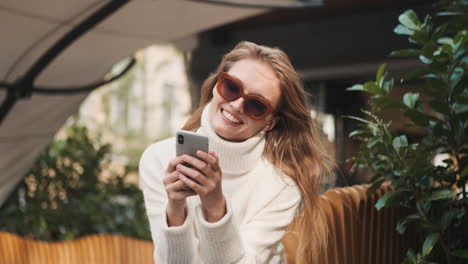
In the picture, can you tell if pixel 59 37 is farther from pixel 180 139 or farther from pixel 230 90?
pixel 180 139

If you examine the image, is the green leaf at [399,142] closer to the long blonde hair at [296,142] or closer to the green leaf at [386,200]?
the green leaf at [386,200]

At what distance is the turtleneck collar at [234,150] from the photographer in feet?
4.36

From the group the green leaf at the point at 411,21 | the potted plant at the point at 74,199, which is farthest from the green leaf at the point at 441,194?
the potted plant at the point at 74,199

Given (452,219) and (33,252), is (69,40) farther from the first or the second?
(452,219)

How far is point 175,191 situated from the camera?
112 centimetres

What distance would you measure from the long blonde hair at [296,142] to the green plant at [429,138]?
1.16 ft

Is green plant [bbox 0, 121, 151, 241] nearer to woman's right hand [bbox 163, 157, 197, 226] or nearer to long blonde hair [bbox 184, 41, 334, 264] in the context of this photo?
long blonde hair [bbox 184, 41, 334, 264]

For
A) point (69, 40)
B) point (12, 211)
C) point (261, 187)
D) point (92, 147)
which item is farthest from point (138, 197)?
point (261, 187)

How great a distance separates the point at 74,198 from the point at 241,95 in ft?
12.2

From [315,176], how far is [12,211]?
335 cm

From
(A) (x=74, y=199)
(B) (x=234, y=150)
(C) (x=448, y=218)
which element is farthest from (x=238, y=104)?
(A) (x=74, y=199)

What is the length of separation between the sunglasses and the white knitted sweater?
0.31 ft

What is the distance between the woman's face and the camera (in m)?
1.30

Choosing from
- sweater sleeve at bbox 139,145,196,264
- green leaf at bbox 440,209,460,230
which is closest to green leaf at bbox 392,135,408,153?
green leaf at bbox 440,209,460,230
